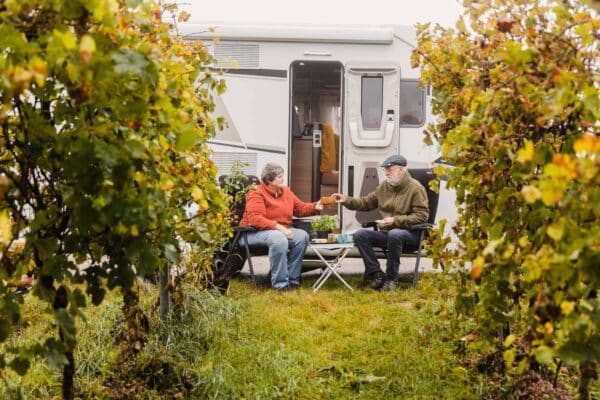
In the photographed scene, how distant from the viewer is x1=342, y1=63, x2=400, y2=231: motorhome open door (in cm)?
704

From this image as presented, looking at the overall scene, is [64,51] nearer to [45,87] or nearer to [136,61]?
[136,61]

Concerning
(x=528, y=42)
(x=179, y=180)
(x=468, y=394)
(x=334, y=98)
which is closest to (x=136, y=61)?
(x=179, y=180)

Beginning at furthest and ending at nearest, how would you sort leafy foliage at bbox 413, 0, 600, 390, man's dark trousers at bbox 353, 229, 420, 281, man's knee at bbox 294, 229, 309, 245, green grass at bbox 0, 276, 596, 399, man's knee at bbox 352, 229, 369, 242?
man's knee at bbox 352, 229, 369, 242
man's knee at bbox 294, 229, 309, 245
man's dark trousers at bbox 353, 229, 420, 281
green grass at bbox 0, 276, 596, 399
leafy foliage at bbox 413, 0, 600, 390

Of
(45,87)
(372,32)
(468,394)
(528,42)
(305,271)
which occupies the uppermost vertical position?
(372,32)

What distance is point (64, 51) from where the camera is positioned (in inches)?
58.4

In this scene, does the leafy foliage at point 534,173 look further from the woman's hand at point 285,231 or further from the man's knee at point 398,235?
the woman's hand at point 285,231

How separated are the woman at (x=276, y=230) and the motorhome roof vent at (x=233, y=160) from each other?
0.95 metres

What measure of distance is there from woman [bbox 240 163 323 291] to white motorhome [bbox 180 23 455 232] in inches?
40.8

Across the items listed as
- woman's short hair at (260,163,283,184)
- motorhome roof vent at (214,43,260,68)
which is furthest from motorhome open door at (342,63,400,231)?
woman's short hair at (260,163,283,184)

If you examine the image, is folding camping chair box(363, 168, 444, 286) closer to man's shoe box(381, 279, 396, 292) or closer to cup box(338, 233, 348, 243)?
man's shoe box(381, 279, 396, 292)

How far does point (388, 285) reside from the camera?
5.69 metres

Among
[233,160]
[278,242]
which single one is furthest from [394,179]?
[233,160]

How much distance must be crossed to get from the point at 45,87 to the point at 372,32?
215 inches

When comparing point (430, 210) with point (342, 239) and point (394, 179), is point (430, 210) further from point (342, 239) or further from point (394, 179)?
point (342, 239)
